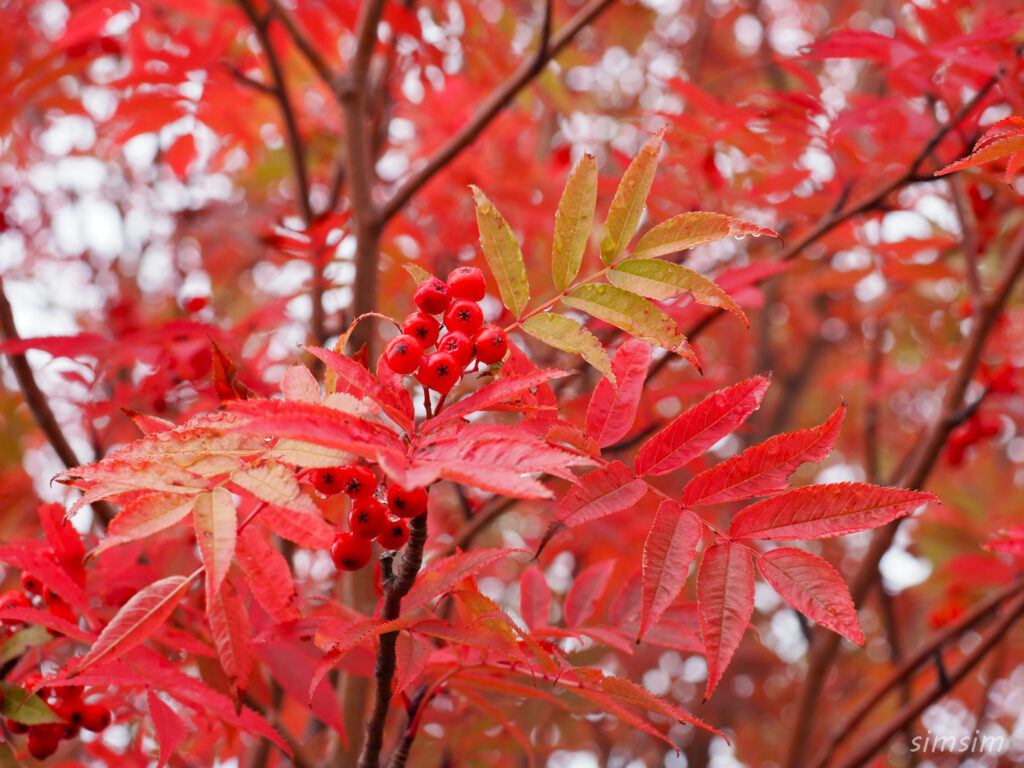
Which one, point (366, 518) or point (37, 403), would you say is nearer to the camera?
point (366, 518)

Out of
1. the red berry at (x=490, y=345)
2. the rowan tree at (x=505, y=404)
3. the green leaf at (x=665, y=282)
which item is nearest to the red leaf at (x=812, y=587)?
the rowan tree at (x=505, y=404)

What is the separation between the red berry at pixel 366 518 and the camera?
1.04 meters

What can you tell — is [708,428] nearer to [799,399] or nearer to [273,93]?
[273,93]

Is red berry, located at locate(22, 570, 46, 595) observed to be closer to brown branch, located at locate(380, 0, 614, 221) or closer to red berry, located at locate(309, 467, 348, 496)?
red berry, located at locate(309, 467, 348, 496)

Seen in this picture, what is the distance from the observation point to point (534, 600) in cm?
151

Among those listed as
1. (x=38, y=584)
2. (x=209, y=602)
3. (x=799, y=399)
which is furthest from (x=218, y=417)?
(x=799, y=399)

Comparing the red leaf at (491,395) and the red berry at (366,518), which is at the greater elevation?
the red leaf at (491,395)

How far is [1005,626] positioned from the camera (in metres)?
2.03

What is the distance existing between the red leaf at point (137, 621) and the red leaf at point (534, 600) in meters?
0.66

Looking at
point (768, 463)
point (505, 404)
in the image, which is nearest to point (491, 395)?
point (505, 404)

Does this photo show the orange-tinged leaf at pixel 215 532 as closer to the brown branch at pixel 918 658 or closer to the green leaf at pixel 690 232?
the green leaf at pixel 690 232

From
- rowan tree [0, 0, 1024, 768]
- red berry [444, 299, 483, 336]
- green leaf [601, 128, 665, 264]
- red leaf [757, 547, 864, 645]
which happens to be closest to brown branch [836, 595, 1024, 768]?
rowan tree [0, 0, 1024, 768]

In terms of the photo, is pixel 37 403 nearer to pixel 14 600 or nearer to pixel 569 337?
pixel 14 600

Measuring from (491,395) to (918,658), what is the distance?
181 centimetres
